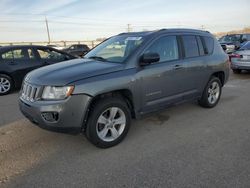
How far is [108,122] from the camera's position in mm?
3867

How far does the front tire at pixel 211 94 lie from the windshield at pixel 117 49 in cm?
208

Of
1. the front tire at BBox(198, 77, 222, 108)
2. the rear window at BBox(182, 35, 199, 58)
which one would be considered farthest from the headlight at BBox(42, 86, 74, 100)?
the front tire at BBox(198, 77, 222, 108)

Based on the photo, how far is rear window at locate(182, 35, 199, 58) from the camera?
498 centimetres

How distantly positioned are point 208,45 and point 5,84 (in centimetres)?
600

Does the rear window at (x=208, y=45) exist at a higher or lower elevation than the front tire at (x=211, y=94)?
higher

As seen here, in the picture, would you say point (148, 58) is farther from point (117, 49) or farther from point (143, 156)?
point (143, 156)

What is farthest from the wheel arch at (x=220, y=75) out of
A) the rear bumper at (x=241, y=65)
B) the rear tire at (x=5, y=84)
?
the rear tire at (x=5, y=84)

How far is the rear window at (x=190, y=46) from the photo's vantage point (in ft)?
16.3

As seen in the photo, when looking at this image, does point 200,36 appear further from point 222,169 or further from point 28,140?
point 28,140

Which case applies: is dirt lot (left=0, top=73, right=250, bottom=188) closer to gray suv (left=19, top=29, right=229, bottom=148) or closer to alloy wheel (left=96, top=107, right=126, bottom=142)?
alloy wheel (left=96, top=107, right=126, bottom=142)

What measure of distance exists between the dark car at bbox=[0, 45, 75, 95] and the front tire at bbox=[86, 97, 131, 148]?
514 cm

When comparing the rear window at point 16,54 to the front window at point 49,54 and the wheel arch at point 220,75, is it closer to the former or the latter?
the front window at point 49,54

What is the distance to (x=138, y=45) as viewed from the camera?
4.27m

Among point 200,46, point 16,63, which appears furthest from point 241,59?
point 16,63
